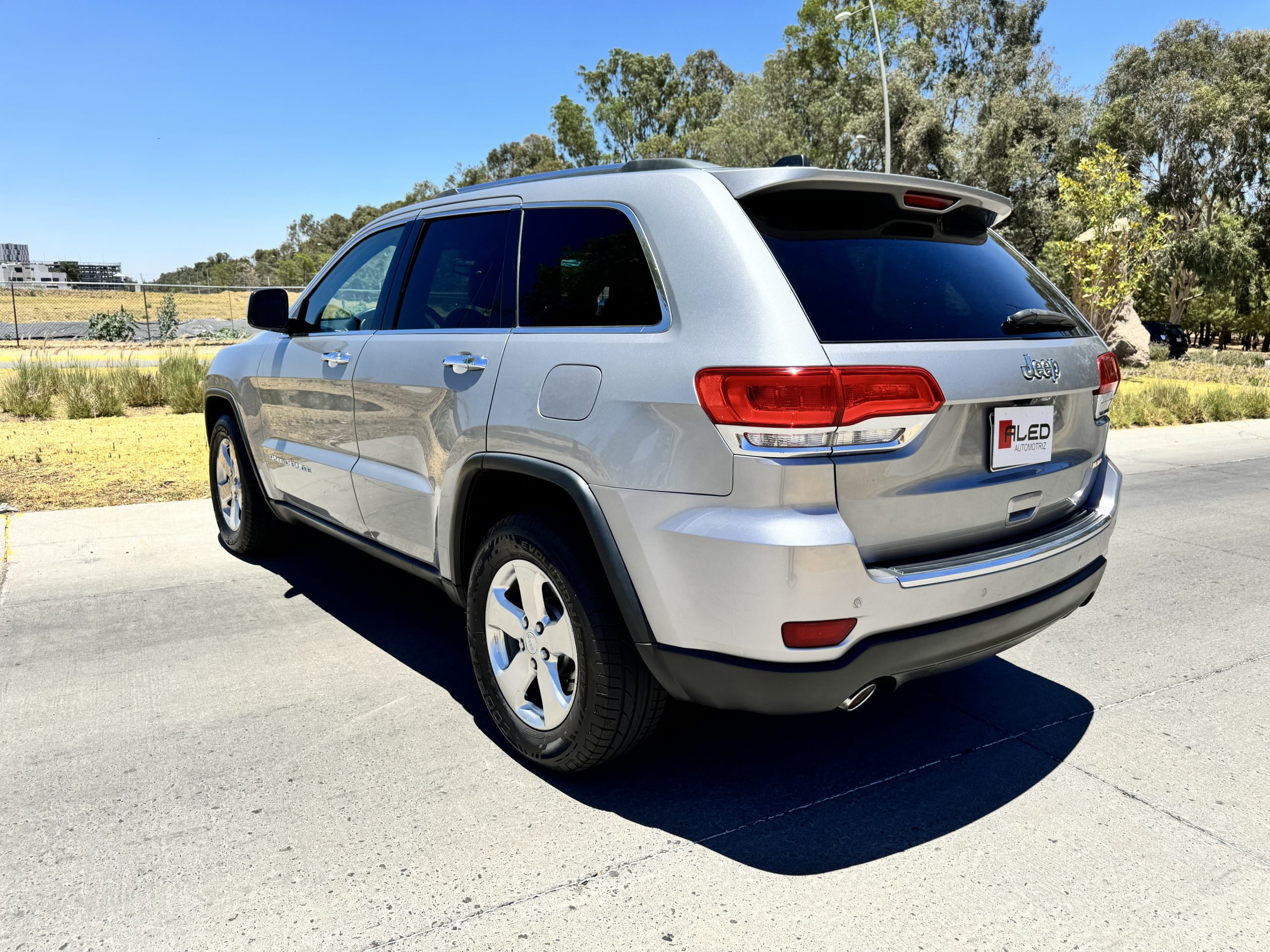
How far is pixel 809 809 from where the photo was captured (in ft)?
9.33

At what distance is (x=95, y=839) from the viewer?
267 cm

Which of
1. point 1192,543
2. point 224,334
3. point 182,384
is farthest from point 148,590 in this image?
point 224,334

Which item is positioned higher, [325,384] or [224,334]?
[224,334]

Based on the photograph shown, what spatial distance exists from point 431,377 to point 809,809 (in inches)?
75.9

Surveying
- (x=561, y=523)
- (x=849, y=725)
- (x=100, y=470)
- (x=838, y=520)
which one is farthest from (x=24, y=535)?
(x=838, y=520)

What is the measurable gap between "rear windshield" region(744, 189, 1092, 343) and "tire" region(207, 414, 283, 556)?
3495mm

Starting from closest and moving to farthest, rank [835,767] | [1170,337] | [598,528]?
[598,528] < [835,767] < [1170,337]

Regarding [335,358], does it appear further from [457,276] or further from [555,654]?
[555,654]

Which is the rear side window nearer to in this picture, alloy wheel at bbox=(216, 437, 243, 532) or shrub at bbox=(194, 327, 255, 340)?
alloy wheel at bbox=(216, 437, 243, 532)

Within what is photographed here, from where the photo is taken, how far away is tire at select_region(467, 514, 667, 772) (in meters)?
2.69

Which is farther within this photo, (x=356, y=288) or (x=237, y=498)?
(x=237, y=498)

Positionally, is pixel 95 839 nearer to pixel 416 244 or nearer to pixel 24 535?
pixel 416 244

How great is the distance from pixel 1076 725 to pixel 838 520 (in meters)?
1.78

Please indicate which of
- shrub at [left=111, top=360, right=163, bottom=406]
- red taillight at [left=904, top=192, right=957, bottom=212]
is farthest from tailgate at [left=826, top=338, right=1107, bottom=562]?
shrub at [left=111, top=360, right=163, bottom=406]
